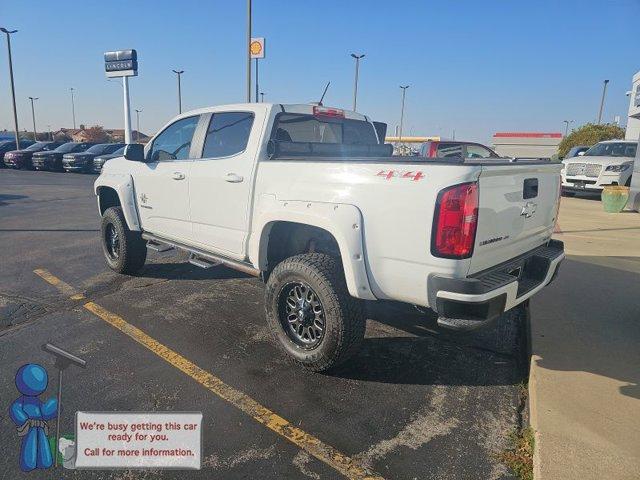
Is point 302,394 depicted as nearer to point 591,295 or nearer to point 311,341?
point 311,341

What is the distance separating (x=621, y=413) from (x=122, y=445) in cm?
299

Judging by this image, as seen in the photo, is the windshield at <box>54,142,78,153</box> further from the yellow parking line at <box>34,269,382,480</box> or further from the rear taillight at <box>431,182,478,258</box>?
the rear taillight at <box>431,182,478,258</box>

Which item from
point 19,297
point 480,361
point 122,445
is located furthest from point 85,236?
point 480,361

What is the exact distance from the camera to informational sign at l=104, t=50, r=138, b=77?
964 inches

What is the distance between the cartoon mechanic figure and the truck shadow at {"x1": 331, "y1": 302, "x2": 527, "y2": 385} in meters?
1.84

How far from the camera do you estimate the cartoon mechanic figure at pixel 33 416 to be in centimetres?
237

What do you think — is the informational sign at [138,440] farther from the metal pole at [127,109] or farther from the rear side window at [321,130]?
the metal pole at [127,109]

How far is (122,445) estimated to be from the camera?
8.09ft

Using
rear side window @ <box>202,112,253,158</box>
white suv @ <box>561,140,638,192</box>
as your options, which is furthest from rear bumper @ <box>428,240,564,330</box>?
white suv @ <box>561,140,638,192</box>

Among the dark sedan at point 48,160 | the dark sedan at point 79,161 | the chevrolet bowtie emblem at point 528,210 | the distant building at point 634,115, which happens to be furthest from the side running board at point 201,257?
the distant building at point 634,115

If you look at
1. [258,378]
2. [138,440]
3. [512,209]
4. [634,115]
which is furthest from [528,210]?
[634,115]

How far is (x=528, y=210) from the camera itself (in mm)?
3127

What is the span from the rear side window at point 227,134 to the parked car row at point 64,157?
19.1 meters

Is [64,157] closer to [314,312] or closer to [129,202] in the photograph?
[129,202]
